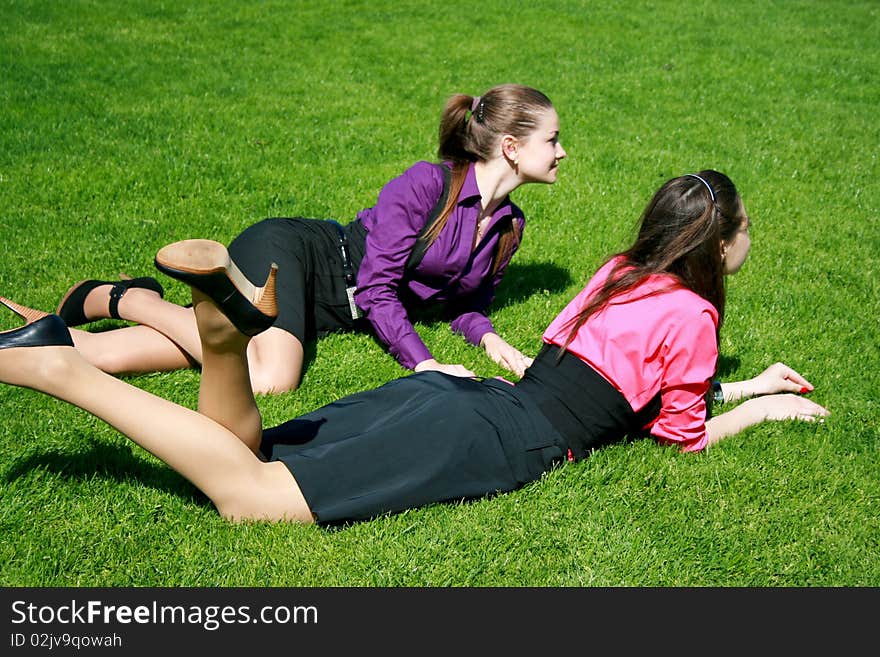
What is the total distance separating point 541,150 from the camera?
5.36 m

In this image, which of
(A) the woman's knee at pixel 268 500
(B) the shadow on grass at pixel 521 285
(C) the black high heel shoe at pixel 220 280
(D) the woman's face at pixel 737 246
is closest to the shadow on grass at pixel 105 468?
(A) the woman's knee at pixel 268 500

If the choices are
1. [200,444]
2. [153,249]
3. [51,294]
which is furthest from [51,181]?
[200,444]

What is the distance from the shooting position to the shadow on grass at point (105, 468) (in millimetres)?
3918

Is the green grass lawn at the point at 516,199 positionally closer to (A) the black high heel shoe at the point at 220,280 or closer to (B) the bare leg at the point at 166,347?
(B) the bare leg at the point at 166,347

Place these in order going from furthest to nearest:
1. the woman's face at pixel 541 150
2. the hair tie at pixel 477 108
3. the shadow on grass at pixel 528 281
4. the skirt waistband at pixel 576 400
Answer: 1. the shadow on grass at pixel 528 281
2. the hair tie at pixel 477 108
3. the woman's face at pixel 541 150
4. the skirt waistband at pixel 576 400

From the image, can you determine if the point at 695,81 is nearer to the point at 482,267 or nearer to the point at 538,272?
the point at 538,272

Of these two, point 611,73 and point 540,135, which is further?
point 611,73

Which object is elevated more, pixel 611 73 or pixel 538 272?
pixel 611 73

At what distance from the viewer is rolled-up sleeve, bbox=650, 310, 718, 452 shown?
386cm

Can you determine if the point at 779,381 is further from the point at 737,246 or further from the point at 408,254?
the point at 408,254

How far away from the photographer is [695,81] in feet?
37.3

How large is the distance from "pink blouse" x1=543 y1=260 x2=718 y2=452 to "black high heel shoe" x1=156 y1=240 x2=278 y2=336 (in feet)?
4.89

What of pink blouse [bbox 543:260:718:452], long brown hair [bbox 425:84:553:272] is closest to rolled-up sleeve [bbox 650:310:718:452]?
pink blouse [bbox 543:260:718:452]

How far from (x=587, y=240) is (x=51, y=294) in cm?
411
